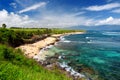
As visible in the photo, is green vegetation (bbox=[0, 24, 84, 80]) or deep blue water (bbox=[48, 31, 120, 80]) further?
deep blue water (bbox=[48, 31, 120, 80])

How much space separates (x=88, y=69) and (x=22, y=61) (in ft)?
71.0

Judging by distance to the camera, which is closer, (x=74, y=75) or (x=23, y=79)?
(x=23, y=79)

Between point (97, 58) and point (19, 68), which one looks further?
point (97, 58)

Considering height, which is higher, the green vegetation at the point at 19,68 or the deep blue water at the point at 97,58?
the green vegetation at the point at 19,68

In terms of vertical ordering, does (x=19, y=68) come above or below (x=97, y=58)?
above

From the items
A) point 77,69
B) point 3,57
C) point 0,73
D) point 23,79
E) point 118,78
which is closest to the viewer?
point 0,73

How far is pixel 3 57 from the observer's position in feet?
66.5

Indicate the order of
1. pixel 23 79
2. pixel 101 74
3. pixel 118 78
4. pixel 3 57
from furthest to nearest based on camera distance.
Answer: pixel 101 74
pixel 118 78
pixel 3 57
pixel 23 79

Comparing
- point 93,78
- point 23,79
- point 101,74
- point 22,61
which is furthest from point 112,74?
point 23,79

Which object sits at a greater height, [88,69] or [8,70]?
[8,70]

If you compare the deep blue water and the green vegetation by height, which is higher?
the green vegetation

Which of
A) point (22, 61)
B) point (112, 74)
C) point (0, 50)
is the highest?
point (0, 50)

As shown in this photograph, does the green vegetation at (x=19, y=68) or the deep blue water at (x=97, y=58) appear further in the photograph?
the deep blue water at (x=97, y=58)

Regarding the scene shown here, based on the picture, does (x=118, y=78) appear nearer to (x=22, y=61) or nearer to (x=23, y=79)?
(x=22, y=61)
